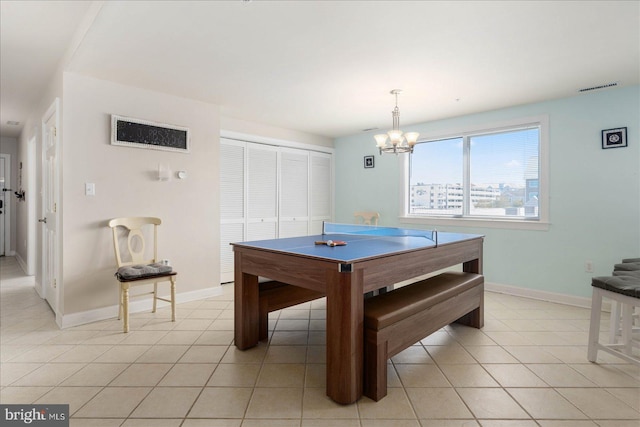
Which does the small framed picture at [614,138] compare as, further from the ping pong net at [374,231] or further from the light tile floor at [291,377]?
the ping pong net at [374,231]

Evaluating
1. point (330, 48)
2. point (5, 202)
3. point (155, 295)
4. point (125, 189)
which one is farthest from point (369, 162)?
point (5, 202)

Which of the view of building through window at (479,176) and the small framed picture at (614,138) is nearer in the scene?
the small framed picture at (614,138)

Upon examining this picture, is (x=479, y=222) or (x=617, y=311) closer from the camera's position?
(x=617, y=311)

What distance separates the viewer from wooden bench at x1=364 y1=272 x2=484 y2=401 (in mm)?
1827

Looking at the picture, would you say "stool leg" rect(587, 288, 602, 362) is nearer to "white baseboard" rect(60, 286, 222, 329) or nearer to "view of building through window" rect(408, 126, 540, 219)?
"view of building through window" rect(408, 126, 540, 219)

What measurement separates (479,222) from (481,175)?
24.4 inches

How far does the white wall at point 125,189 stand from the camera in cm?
294

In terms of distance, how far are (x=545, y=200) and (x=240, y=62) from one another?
11.6 ft

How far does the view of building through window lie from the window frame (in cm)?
6

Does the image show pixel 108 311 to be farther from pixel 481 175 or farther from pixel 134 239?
pixel 481 175

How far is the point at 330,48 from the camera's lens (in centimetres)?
247

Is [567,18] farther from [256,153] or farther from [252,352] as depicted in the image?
[256,153]

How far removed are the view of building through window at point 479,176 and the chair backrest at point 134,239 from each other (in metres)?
3.53

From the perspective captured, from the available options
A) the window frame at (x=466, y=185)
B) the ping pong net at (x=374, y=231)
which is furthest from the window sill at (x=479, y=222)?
the ping pong net at (x=374, y=231)
